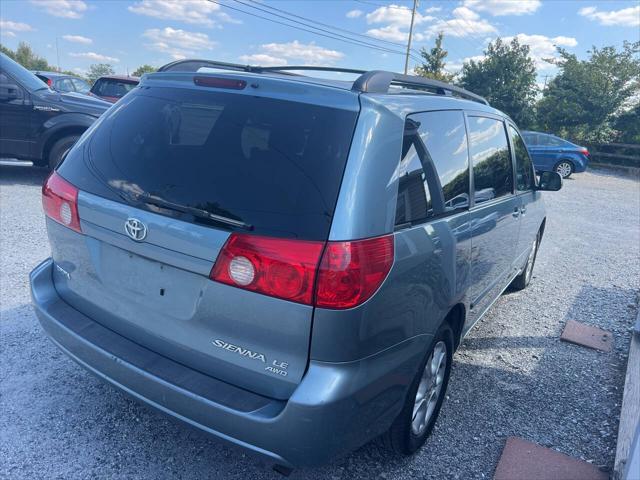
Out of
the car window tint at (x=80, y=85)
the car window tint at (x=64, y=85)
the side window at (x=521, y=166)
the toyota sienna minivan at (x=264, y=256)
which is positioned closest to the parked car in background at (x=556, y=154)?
the side window at (x=521, y=166)

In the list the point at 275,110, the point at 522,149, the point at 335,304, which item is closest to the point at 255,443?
the point at 335,304

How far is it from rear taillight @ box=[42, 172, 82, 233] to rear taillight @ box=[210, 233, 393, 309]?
0.91 m

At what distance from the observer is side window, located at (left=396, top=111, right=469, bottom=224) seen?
6.96 feet

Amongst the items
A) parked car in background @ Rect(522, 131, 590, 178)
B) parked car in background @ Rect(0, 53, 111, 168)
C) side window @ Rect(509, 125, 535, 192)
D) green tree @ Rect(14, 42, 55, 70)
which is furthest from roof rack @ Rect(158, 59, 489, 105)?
green tree @ Rect(14, 42, 55, 70)

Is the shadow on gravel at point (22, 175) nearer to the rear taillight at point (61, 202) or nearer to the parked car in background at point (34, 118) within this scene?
the parked car in background at point (34, 118)

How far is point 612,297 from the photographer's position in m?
5.41

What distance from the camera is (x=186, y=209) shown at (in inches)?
76.2

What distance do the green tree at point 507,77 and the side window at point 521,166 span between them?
30.5 m

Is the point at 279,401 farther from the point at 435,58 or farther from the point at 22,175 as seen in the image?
the point at 435,58

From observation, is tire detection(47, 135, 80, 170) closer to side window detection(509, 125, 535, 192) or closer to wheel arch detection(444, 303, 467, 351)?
side window detection(509, 125, 535, 192)

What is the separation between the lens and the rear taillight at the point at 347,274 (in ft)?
5.77

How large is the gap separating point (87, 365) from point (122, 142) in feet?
3.42

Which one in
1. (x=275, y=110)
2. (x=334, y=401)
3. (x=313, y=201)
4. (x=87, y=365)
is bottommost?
(x=87, y=365)

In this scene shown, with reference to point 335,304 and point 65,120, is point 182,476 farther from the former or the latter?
point 65,120
